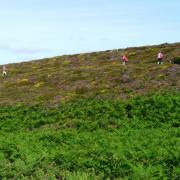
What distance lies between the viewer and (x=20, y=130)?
4794 centimetres

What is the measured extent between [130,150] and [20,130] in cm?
2014

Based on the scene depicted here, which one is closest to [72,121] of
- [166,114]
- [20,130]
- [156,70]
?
[20,130]

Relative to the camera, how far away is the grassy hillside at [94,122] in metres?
27.2

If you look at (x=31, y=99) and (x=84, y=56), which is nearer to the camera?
(x=31, y=99)

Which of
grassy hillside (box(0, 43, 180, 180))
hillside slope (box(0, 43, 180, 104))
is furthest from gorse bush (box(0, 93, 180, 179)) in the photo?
hillside slope (box(0, 43, 180, 104))

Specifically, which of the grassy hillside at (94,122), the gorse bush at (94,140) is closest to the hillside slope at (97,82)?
the grassy hillside at (94,122)

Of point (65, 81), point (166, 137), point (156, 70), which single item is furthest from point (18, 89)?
point (166, 137)

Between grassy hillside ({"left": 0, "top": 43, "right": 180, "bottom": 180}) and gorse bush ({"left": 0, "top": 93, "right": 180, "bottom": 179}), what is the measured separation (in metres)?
0.05

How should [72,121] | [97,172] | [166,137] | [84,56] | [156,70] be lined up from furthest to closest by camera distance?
[84,56]
[156,70]
[72,121]
[166,137]
[97,172]

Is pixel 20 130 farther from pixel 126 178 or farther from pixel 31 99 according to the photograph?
pixel 126 178

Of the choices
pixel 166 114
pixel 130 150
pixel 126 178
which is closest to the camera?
pixel 126 178

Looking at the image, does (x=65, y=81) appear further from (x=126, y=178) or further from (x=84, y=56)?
(x=126, y=178)

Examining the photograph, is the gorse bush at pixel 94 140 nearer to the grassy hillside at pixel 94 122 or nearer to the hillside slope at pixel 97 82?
the grassy hillside at pixel 94 122

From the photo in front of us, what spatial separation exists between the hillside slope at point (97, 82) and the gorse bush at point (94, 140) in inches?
167
